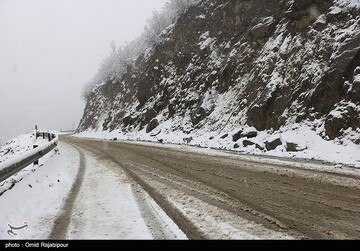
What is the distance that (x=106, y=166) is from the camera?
11.0 m

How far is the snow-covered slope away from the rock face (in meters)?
0.06

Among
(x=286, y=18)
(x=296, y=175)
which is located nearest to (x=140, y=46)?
(x=286, y=18)

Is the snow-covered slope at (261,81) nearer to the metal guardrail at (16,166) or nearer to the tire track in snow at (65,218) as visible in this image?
the tire track in snow at (65,218)

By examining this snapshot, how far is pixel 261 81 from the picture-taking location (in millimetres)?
19797

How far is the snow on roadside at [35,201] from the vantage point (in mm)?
4938

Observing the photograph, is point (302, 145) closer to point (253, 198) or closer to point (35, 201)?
point (253, 198)

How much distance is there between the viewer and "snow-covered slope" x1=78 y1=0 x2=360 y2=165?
45.9ft

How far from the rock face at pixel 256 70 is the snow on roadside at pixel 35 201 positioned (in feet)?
36.0

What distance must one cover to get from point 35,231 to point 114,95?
50901mm

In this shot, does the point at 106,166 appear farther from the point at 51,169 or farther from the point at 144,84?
the point at 144,84

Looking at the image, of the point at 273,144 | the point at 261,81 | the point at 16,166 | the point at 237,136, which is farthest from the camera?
the point at 261,81

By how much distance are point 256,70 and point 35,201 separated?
57.0 feet

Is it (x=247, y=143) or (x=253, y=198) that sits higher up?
(x=247, y=143)

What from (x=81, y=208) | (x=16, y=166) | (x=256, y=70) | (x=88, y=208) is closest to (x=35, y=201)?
(x=81, y=208)
